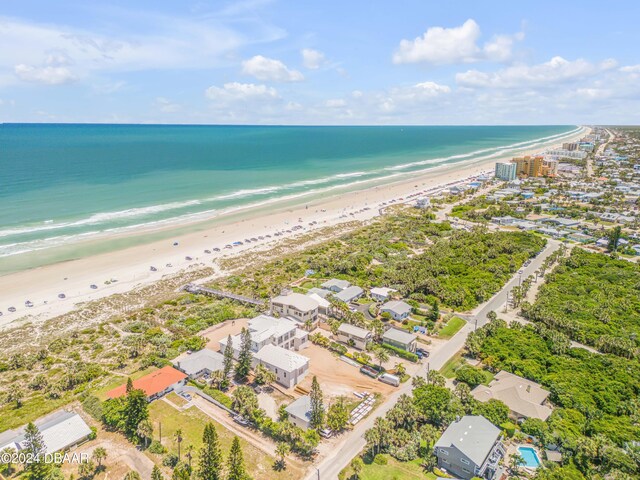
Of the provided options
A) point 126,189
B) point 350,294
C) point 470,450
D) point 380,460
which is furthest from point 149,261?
point 126,189

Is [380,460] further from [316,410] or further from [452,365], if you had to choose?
[452,365]

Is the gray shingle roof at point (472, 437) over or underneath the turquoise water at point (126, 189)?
underneath

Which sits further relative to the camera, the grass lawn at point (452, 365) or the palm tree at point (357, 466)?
the grass lawn at point (452, 365)

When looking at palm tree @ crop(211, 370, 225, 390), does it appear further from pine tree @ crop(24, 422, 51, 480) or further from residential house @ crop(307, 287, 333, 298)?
residential house @ crop(307, 287, 333, 298)

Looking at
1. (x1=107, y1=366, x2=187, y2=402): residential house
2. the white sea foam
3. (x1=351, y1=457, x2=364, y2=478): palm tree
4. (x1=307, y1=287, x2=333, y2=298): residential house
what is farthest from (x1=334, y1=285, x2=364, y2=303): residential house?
the white sea foam

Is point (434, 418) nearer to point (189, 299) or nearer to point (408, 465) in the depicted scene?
point (408, 465)

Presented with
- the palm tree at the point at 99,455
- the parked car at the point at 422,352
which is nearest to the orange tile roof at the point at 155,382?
the palm tree at the point at 99,455

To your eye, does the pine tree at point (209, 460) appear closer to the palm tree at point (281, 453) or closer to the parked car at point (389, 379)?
the palm tree at point (281, 453)
